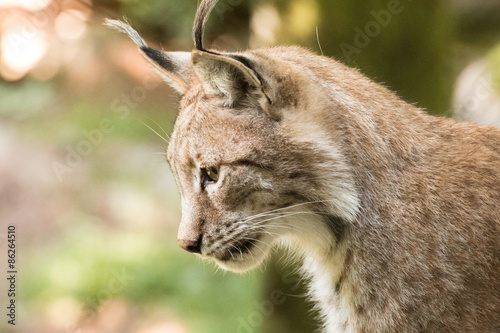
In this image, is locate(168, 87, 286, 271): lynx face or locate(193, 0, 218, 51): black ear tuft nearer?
locate(193, 0, 218, 51): black ear tuft

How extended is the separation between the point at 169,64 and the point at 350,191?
96 cm

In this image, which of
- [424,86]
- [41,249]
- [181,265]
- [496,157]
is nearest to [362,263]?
[496,157]

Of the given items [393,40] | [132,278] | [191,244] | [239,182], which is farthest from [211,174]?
[132,278]

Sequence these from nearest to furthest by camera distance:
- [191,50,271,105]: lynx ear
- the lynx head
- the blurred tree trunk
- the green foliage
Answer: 1. [191,50,271,105]: lynx ear
2. the lynx head
3. the blurred tree trunk
4. the green foliage

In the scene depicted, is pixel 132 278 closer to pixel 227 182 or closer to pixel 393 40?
pixel 393 40

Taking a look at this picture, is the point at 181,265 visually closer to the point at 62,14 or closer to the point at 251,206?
the point at 62,14

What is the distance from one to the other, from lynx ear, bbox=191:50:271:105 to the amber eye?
24 cm

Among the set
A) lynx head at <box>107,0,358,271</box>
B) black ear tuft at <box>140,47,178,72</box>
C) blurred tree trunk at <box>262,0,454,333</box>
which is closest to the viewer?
lynx head at <box>107,0,358,271</box>

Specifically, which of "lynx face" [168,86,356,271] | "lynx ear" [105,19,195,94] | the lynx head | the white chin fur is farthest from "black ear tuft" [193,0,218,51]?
the white chin fur

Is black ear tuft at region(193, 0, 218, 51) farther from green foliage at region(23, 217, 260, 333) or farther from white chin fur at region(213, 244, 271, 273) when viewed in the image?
green foliage at region(23, 217, 260, 333)

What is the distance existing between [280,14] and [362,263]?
1595mm

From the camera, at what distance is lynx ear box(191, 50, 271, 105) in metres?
2.09

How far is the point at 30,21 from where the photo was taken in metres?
5.79

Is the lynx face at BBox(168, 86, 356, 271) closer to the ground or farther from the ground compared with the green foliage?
farther from the ground
